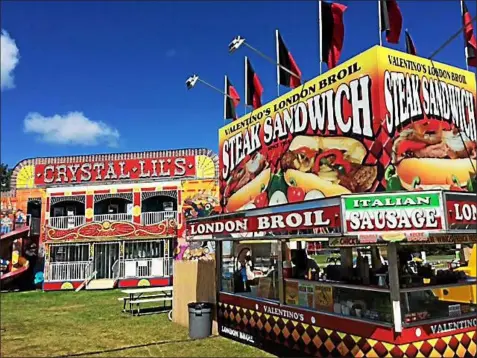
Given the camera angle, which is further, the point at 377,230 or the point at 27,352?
the point at 27,352

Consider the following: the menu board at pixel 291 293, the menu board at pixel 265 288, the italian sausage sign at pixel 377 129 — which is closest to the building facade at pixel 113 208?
the menu board at pixel 265 288

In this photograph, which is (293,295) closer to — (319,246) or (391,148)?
(319,246)

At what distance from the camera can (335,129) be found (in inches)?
314

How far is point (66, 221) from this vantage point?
27.0 m

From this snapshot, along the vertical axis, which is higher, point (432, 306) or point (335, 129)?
point (335, 129)

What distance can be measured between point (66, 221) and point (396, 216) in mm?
24405

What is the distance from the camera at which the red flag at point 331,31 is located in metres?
8.83

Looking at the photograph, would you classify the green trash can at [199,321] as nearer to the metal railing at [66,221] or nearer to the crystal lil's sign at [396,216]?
the crystal lil's sign at [396,216]

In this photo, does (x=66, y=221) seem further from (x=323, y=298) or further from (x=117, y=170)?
(x=323, y=298)

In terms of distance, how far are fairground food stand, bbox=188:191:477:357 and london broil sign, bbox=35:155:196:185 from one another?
17.4 m

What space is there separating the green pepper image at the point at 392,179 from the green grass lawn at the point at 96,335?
14.2ft

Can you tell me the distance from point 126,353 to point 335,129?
6.12 meters

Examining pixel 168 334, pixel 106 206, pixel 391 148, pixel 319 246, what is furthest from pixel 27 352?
pixel 106 206

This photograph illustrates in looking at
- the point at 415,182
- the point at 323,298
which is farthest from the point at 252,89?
the point at 323,298
